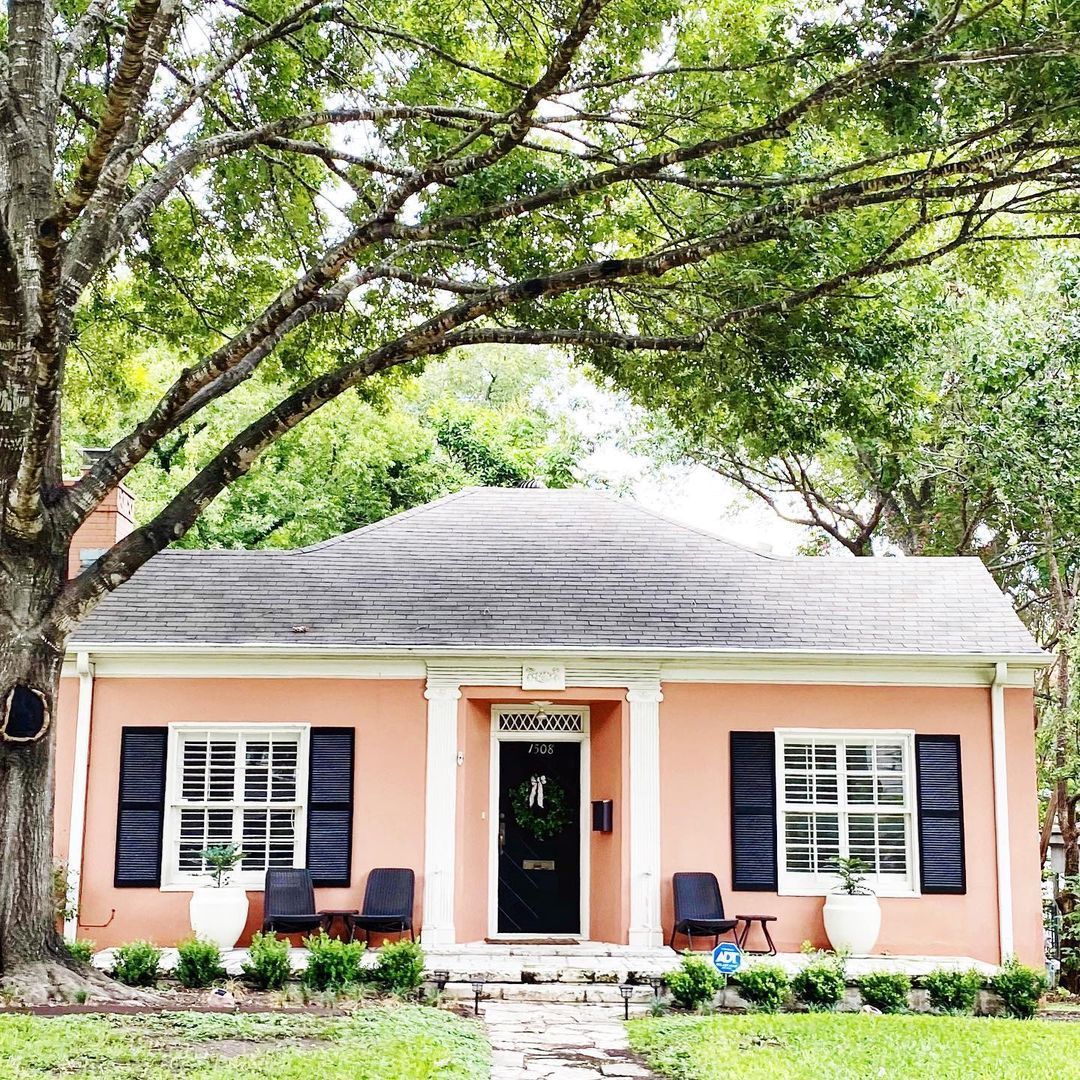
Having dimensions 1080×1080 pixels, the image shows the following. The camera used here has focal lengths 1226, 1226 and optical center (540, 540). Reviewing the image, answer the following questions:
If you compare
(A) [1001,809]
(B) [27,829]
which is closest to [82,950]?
(B) [27,829]

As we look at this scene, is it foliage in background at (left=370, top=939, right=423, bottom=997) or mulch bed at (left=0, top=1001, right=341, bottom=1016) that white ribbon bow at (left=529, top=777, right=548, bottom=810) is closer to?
foliage in background at (left=370, top=939, right=423, bottom=997)

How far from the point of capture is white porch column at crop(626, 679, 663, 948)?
11555 millimetres

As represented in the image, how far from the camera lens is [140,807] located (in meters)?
11.7

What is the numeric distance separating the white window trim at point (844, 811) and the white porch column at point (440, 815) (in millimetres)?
3153

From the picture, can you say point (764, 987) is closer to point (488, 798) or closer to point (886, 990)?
point (886, 990)

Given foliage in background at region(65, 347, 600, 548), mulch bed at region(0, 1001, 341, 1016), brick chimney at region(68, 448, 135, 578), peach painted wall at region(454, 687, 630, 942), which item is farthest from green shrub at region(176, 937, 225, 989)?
foliage in background at region(65, 347, 600, 548)

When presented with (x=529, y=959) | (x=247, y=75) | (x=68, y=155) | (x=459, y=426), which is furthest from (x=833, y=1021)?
(x=459, y=426)

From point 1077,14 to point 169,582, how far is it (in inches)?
388

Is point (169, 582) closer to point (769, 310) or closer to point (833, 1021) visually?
point (769, 310)

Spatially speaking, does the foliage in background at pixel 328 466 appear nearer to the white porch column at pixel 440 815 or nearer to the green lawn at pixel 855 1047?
the white porch column at pixel 440 815

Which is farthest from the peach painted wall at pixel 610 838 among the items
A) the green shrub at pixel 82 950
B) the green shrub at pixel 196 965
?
the green shrub at pixel 82 950

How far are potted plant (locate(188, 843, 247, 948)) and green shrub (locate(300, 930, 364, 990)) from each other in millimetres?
1976

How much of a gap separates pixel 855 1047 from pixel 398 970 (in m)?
3.49

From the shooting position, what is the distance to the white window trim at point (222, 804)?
11.6 m
